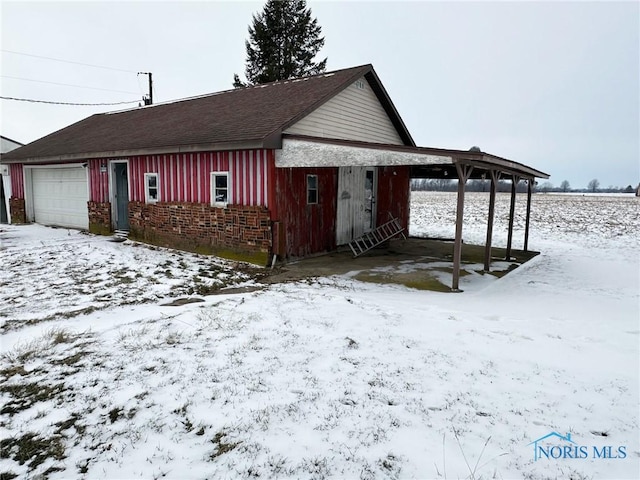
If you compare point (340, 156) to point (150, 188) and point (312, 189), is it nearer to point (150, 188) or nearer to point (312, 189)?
point (312, 189)

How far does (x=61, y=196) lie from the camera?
51.9ft

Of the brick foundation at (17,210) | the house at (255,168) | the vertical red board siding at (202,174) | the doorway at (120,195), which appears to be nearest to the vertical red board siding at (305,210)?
the house at (255,168)

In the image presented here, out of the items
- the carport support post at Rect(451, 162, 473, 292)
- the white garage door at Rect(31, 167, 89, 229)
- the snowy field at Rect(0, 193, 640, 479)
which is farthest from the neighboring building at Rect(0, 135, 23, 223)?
the carport support post at Rect(451, 162, 473, 292)

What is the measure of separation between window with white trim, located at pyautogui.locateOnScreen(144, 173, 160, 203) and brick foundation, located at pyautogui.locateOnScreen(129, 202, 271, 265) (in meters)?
0.21

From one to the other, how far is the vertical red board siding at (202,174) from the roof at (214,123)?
44 cm

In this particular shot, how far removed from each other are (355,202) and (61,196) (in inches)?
464

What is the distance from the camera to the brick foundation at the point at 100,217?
44.1 ft

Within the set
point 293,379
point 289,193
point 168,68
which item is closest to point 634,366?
point 293,379

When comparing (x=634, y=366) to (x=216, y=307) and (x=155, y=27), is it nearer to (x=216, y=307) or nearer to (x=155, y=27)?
(x=216, y=307)

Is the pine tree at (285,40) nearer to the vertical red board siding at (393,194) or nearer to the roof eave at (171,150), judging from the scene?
the roof eave at (171,150)

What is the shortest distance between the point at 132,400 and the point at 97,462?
72cm

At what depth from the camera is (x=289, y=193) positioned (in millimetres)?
9500

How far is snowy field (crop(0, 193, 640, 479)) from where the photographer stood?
2738mm

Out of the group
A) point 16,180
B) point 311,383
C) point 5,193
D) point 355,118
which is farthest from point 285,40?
point 311,383
